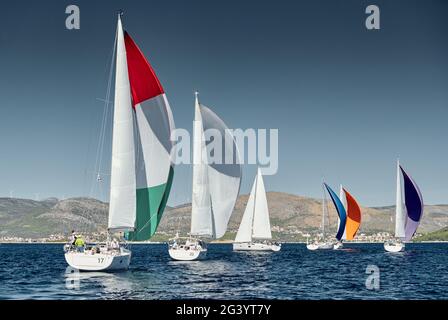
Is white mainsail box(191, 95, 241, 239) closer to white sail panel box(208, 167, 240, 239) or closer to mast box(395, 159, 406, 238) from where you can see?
white sail panel box(208, 167, 240, 239)

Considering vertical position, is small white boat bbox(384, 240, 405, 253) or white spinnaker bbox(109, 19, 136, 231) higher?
white spinnaker bbox(109, 19, 136, 231)

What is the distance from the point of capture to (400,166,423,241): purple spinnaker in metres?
84.1

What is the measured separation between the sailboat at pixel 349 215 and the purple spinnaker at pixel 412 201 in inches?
725

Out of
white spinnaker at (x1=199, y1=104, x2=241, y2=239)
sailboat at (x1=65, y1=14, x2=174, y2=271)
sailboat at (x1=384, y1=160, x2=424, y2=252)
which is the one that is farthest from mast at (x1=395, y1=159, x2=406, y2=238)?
sailboat at (x1=65, y1=14, x2=174, y2=271)

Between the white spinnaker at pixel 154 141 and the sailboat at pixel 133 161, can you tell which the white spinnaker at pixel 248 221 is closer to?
the sailboat at pixel 133 161

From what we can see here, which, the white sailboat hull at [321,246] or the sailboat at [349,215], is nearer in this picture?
the sailboat at [349,215]

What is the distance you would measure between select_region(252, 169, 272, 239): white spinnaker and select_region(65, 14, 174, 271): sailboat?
1964 inches

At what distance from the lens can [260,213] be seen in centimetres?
9312

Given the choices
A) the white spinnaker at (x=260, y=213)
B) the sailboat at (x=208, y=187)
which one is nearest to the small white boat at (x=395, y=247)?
the white spinnaker at (x=260, y=213)

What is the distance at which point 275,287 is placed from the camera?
29.5 m

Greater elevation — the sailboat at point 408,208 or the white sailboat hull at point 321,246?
the sailboat at point 408,208

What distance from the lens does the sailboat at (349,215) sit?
106938 millimetres
